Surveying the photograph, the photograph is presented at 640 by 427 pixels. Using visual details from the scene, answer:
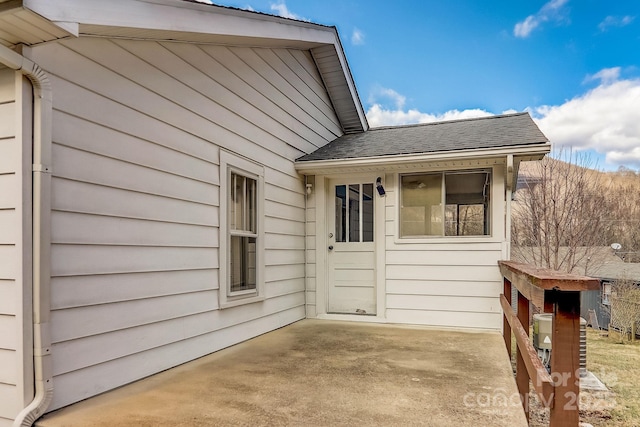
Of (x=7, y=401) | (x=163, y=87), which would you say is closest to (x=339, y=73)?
(x=163, y=87)

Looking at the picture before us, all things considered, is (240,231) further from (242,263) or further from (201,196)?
(201,196)

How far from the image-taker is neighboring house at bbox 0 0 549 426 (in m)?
2.11

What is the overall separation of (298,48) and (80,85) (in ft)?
11.5

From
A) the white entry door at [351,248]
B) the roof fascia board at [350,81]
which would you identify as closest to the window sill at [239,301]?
the white entry door at [351,248]

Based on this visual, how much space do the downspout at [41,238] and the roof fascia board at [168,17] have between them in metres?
0.37

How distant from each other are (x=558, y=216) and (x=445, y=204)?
277 inches

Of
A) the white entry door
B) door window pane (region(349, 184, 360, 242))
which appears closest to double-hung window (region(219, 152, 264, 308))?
the white entry door

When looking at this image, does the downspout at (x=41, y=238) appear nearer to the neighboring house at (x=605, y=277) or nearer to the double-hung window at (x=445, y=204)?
the double-hung window at (x=445, y=204)

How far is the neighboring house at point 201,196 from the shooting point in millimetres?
2105

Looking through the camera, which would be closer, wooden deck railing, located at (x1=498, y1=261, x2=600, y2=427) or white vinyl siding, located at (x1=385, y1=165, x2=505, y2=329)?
wooden deck railing, located at (x1=498, y1=261, x2=600, y2=427)

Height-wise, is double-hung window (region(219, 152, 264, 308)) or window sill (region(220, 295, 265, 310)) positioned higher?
double-hung window (region(219, 152, 264, 308))

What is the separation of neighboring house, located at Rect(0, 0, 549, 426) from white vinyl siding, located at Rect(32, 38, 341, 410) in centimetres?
1

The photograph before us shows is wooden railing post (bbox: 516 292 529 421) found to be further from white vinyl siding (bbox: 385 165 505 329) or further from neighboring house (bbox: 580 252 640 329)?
neighboring house (bbox: 580 252 640 329)

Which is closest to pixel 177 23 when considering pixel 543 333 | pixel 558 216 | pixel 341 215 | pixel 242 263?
pixel 242 263
